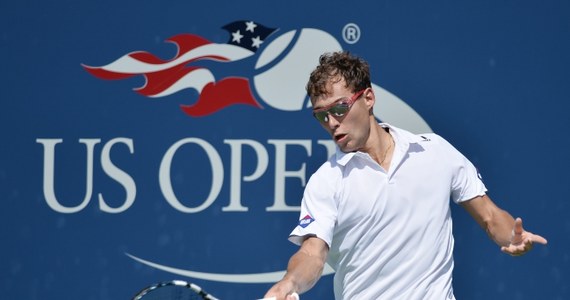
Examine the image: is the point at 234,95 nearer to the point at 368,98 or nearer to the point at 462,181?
the point at 368,98

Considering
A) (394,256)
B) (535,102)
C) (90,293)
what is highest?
(535,102)

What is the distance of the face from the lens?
390 cm

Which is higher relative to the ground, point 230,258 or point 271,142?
point 271,142

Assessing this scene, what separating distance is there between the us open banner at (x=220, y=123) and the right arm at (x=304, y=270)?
127 centimetres

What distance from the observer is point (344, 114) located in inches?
154

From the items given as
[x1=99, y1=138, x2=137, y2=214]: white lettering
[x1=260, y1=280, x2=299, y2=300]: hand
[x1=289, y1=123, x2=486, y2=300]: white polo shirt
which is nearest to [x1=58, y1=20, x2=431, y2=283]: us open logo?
[x1=99, y1=138, x2=137, y2=214]: white lettering

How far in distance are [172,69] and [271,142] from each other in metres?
0.56

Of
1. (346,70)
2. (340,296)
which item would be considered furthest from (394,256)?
(346,70)

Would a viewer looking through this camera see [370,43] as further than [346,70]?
Yes

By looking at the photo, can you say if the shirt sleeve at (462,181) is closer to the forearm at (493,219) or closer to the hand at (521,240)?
the forearm at (493,219)

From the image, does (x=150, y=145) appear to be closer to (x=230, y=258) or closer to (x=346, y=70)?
(x=230, y=258)

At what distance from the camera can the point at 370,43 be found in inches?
202

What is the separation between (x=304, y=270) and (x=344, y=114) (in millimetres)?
584

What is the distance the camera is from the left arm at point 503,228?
12.7 feet
